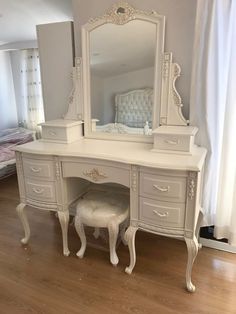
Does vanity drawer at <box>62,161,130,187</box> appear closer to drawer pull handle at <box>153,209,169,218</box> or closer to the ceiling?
drawer pull handle at <box>153,209,169,218</box>

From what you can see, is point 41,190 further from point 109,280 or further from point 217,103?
point 217,103

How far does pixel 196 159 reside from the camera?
1449mm

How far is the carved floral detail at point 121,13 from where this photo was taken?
174 centimetres

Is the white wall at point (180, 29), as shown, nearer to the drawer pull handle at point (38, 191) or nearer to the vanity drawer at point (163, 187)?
the vanity drawer at point (163, 187)

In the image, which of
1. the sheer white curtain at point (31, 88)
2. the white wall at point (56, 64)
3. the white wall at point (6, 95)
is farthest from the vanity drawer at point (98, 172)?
the white wall at point (6, 95)

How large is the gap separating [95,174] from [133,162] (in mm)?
301

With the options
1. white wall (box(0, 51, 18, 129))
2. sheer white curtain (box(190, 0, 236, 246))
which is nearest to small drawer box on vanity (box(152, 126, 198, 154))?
sheer white curtain (box(190, 0, 236, 246))

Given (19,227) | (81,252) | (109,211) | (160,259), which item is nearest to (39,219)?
(19,227)

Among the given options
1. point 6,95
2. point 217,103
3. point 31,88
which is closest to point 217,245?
point 217,103

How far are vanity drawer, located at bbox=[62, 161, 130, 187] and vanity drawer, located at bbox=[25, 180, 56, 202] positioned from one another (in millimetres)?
167

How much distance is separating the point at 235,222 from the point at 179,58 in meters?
1.22

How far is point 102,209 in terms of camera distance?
1.74m

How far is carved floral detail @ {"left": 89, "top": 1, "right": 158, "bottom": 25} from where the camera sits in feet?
5.72

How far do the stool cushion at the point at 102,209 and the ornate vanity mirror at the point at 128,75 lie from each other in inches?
18.8
